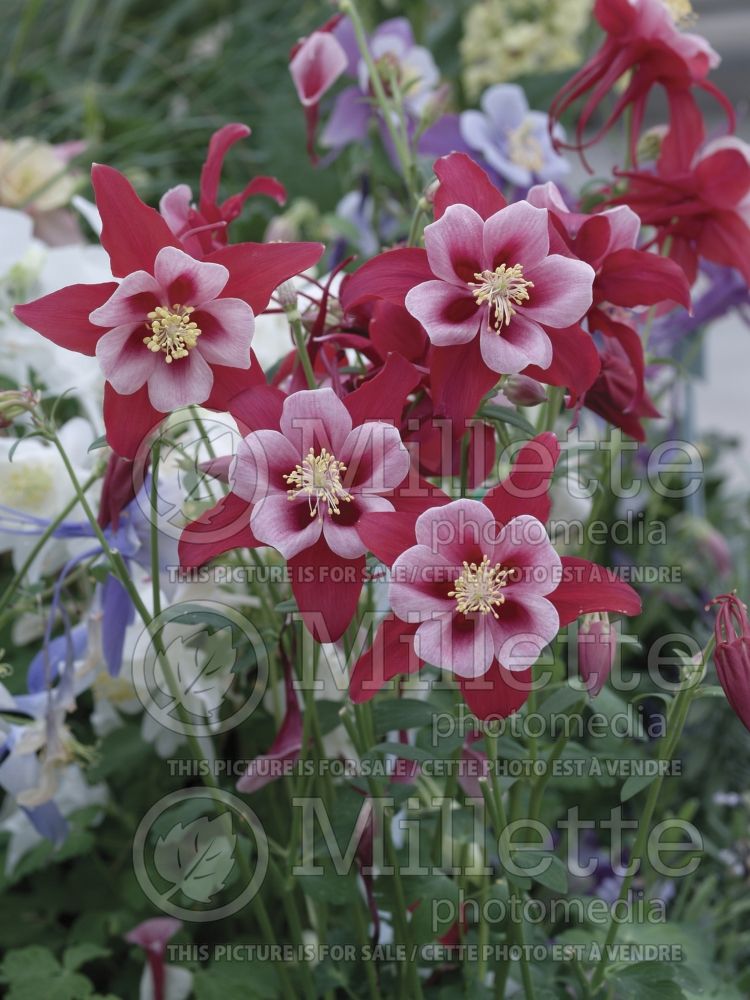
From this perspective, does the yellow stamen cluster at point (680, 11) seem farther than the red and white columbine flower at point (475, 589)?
Yes

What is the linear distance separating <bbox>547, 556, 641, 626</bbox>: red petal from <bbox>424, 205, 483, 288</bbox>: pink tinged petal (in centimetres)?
10

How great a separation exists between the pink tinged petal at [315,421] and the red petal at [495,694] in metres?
0.09

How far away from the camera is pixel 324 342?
0.41 meters

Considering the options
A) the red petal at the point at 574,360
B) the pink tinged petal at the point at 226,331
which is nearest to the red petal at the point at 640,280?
the red petal at the point at 574,360

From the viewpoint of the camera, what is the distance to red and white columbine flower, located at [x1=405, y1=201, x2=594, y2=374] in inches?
14.2

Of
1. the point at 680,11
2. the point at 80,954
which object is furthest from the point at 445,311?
the point at 80,954

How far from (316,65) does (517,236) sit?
8.4 inches

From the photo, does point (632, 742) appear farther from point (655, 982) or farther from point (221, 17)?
point (221, 17)

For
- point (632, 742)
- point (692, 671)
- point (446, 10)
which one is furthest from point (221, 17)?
point (692, 671)

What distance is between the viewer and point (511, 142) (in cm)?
78

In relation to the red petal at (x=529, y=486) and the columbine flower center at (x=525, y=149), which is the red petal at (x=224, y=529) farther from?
the columbine flower center at (x=525, y=149)

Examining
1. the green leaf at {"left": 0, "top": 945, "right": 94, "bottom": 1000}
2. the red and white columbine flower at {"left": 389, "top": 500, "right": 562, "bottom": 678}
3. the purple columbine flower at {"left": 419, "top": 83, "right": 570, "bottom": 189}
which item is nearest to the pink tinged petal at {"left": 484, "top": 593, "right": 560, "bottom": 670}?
the red and white columbine flower at {"left": 389, "top": 500, "right": 562, "bottom": 678}

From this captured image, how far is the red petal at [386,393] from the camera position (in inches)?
14.2

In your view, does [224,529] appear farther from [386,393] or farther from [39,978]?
[39,978]
